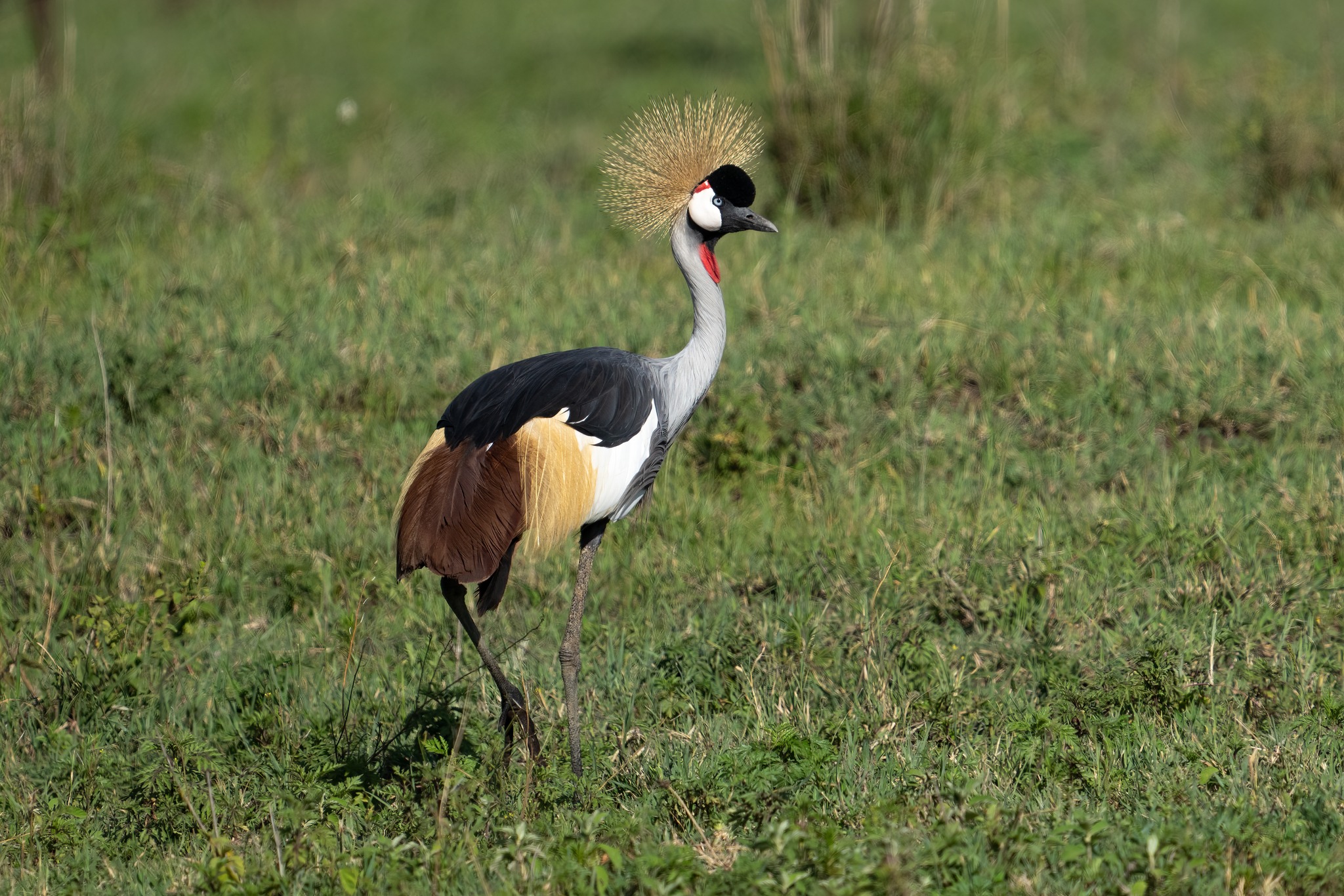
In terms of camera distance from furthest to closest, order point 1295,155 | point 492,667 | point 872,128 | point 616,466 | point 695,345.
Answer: point 1295,155, point 872,128, point 695,345, point 616,466, point 492,667

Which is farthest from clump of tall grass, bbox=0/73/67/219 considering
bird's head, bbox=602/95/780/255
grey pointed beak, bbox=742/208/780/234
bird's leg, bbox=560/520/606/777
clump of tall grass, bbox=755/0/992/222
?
grey pointed beak, bbox=742/208/780/234

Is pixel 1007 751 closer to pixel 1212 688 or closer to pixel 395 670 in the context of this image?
pixel 1212 688

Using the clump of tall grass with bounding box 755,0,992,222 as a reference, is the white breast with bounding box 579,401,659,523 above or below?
below

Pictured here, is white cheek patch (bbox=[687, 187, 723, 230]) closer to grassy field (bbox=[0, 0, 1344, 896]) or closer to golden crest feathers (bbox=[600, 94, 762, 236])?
golden crest feathers (bbox=[600, 94, 762, 236])

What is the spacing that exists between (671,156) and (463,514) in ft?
4.05

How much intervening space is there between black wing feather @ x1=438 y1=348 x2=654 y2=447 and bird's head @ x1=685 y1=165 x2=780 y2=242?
45 cm

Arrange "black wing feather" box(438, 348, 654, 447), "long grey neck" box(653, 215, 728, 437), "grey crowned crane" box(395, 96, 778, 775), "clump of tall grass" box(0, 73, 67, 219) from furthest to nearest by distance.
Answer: "clump of tall grass" box(0, 73, 67, 219)
"long grey neck" box(653, 215, 728, 437)
"black wing feather" box(438, 348, 654, 447)
"grey crowned crane" box(395, 96, 778, 775)

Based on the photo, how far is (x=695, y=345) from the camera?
3746 millimetres

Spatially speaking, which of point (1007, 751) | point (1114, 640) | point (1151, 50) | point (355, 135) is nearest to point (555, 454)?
point (1007, 751)

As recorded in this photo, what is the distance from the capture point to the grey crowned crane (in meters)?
3.38

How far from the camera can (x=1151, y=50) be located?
428 inches

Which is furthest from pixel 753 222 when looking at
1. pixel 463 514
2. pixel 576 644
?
pixel 576 644

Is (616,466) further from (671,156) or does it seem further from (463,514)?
(671,156)

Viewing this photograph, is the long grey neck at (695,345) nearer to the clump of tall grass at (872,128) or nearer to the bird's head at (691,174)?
the bird's head at (691,174)
